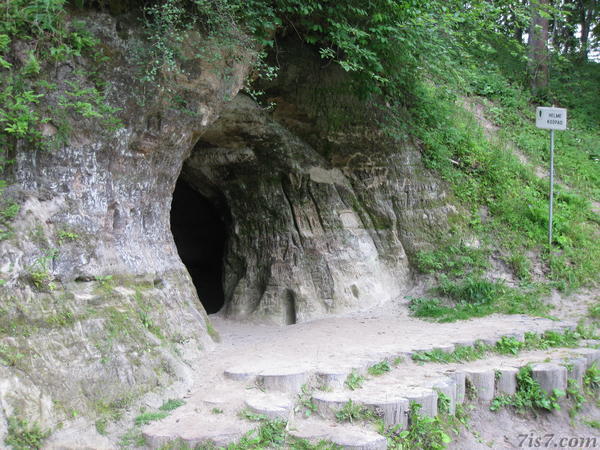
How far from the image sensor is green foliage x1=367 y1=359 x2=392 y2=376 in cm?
503

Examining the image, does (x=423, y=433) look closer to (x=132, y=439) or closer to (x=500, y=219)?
(x=132, y=439)

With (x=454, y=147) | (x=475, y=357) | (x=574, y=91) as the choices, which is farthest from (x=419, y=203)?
(x=574, y=91)

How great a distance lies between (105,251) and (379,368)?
2949 mm

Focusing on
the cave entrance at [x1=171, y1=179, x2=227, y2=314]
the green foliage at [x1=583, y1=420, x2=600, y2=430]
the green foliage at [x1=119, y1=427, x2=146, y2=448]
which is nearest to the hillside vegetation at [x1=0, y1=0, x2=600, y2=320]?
the green foliage at [x1=119, y1=427, x2=146, y2=448]

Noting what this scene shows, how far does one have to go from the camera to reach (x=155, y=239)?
5895mm

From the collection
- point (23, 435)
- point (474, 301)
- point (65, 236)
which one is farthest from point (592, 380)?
point (65, 236)

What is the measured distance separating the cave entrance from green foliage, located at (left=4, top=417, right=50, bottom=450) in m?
9.31

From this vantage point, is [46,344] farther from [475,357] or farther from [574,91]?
[574,91]

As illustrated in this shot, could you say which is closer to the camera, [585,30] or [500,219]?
[500,219]

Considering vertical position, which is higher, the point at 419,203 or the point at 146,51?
the point at 146,51

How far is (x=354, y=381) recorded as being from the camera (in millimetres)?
4727

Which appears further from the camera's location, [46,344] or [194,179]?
[194,179]

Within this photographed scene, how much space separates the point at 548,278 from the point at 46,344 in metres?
7.23

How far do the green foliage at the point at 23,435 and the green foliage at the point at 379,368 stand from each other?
9.43ft
